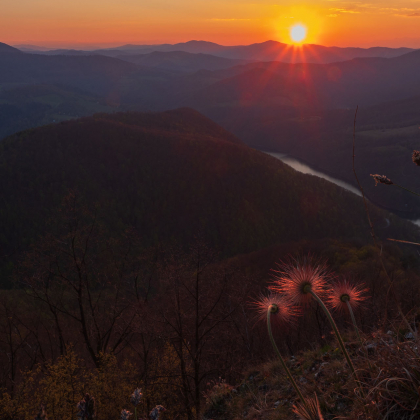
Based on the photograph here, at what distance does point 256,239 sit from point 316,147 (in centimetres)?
12738

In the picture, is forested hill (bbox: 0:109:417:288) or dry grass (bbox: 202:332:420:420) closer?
dry grass (bbox: 202:332:420:420)

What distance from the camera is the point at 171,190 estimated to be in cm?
9438

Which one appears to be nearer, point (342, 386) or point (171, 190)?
point (342, 386)

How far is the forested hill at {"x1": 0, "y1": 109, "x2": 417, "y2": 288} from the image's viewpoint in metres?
84.4

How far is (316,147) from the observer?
7692 inches

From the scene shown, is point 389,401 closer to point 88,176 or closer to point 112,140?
point 88,176

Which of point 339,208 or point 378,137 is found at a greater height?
point 378,137

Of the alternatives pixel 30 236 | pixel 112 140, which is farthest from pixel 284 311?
pixel 112 140

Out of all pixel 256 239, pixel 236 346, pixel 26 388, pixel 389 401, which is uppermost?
pixel 389 401

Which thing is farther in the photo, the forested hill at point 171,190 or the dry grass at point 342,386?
the forested hill at point 171,190

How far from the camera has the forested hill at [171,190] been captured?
277 feet

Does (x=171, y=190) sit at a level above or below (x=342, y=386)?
below

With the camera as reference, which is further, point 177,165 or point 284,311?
point 177,165

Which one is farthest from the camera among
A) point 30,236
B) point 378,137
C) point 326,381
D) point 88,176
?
point 378,137
